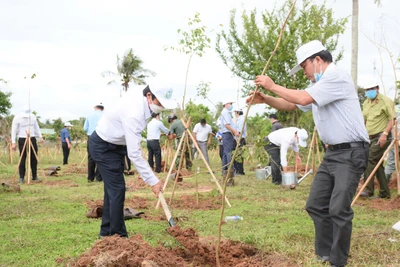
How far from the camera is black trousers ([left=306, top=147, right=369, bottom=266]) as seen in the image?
423 cm

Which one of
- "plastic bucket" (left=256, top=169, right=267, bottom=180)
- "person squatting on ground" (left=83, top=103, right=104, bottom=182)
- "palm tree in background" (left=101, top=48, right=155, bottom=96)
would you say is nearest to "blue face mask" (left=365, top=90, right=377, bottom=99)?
"plastic bucket" (left=256, top=169, right=267, bottom=180)

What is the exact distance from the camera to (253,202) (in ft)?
28.0

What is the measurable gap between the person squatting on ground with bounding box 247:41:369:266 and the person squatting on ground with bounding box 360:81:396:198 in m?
4.44

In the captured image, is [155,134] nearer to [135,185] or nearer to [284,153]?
[135,185]

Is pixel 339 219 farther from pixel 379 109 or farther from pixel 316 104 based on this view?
pixel 379 109

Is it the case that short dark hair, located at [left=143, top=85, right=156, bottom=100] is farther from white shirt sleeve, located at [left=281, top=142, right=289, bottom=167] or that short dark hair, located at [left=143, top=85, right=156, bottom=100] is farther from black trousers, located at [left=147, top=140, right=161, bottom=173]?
black trousers, located at [left=147, top=140, right=161, bottom=173]

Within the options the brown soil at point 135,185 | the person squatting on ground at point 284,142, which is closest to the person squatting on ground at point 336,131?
the person squatting on ground at point 284,142

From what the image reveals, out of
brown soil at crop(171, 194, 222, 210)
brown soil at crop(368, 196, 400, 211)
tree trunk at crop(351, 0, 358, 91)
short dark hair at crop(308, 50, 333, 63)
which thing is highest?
tree trunk at crop(351, 0, 358, 91)

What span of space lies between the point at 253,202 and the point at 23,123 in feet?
21.6

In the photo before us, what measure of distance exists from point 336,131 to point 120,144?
2.37 meters

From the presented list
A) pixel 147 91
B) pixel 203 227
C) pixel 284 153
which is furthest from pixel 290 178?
pixel 147 91

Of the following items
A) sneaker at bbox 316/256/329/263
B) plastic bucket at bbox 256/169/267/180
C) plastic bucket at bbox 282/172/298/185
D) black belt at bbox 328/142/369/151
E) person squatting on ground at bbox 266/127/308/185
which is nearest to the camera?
black belt at bbox 328/142/369/151

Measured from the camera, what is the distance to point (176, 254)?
15.3ft

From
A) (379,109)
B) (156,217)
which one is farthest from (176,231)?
Answer: (379,109)
